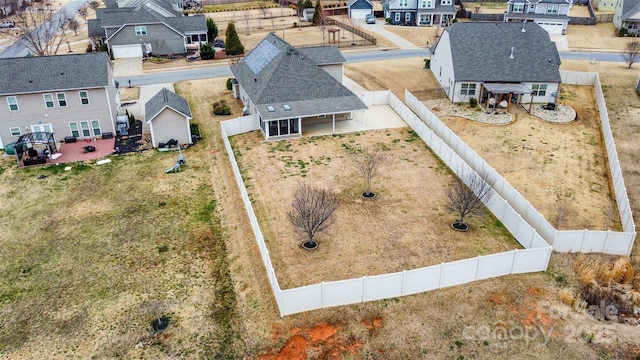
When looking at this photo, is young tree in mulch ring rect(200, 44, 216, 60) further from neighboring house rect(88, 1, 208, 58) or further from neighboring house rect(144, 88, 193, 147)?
neighboring house rect(144, 88, 193, 147)

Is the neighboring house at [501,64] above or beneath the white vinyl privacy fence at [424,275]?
above

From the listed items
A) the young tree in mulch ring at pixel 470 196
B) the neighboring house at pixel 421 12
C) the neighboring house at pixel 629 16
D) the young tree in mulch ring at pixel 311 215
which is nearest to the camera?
the young tree in mulch ring at pixel 311 215

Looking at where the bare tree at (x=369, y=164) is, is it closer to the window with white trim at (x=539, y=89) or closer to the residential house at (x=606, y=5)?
the window with white trim at (x=539, y=89)

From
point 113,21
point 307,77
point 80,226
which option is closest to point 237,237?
point 80,226

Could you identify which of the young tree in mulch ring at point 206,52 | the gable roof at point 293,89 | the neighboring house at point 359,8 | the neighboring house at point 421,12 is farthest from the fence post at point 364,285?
the neighboring house at point 359,8

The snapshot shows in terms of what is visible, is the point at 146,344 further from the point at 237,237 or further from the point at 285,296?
the point at 237,237

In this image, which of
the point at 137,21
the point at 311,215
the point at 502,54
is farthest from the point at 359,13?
the point at 311,215
